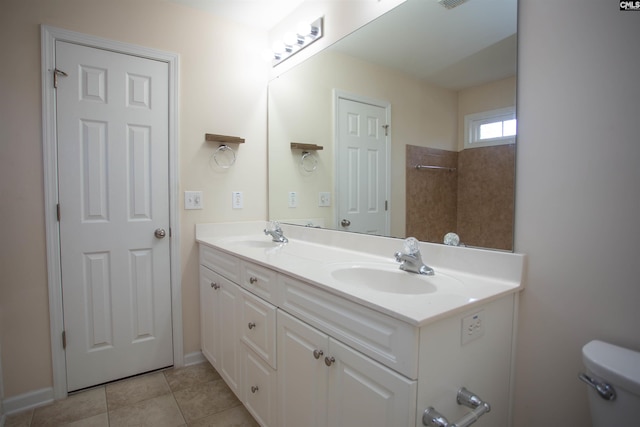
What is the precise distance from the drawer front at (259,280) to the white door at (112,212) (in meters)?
0.81

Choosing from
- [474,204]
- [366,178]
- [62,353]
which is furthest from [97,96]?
[474,204]

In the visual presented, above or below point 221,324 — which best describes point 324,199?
above

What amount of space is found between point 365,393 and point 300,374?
0.34 m

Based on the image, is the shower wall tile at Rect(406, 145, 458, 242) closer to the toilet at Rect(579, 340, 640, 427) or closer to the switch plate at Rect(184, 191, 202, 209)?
the toilet at Rect(579, 340, 640, 427)

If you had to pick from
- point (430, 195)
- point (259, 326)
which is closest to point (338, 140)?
point (430, 195)

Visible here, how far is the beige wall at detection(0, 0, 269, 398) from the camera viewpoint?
64.2 inches

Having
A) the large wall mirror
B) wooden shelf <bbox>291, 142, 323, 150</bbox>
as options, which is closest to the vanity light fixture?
the large wall mirror

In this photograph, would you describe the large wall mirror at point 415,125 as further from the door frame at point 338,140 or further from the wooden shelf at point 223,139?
the wooden shelf at point 223,139

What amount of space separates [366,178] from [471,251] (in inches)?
26.7

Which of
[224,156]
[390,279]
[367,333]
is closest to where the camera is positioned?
[367,333]

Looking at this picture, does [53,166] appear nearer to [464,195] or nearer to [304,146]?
[304,146]

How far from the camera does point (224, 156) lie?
7.30 ft

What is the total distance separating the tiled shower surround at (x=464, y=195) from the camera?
1109mm

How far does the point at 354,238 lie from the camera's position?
170 cm
